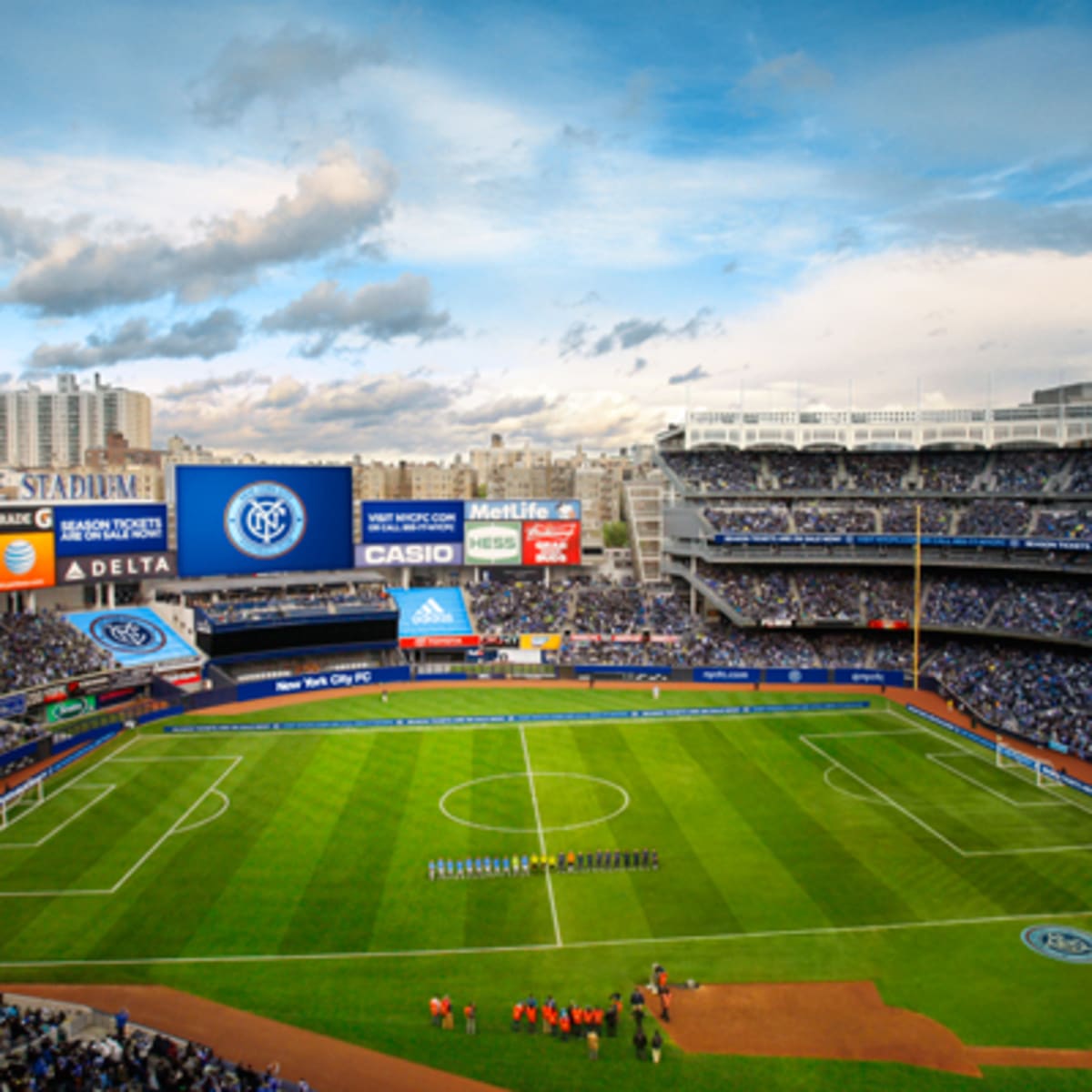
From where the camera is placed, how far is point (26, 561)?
5191cm

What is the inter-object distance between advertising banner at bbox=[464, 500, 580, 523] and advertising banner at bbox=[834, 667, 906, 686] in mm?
22272

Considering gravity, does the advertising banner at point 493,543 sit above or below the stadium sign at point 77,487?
below

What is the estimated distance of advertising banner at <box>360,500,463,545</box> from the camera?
6581 centimetres

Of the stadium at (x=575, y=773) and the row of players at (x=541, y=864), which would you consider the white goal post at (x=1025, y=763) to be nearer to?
the stadium at (x=575, y=773)

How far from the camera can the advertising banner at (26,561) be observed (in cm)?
5078

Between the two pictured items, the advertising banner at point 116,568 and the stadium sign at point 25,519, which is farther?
the advertising banner at point 116,568

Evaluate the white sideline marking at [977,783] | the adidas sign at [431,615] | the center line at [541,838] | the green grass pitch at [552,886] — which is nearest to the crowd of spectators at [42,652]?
the green grass pitch at [552,886]

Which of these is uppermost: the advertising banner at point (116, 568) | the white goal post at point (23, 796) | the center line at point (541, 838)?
the advertising banner at point (116, 568)

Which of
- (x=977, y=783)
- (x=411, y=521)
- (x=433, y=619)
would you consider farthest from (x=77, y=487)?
(x=977, y=783)

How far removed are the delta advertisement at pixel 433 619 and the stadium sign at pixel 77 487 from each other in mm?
19245

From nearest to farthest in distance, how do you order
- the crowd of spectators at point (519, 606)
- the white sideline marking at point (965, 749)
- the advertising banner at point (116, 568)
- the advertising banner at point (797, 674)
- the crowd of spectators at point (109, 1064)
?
the crowd of spectators at point (109, 1064)
the white sideline marking at point (965, 749)
the advertising banner at point (116, 568)
the advertising banner at point (797, 674)
the crowd of spectators at point (519, 606)

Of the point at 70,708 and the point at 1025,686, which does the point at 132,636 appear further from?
the point at 1025,686

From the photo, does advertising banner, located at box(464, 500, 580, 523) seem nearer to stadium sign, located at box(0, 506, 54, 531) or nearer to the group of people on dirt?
stadium sign, located at box(0, 506, 54, 531)

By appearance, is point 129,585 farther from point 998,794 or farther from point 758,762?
point 998,794
